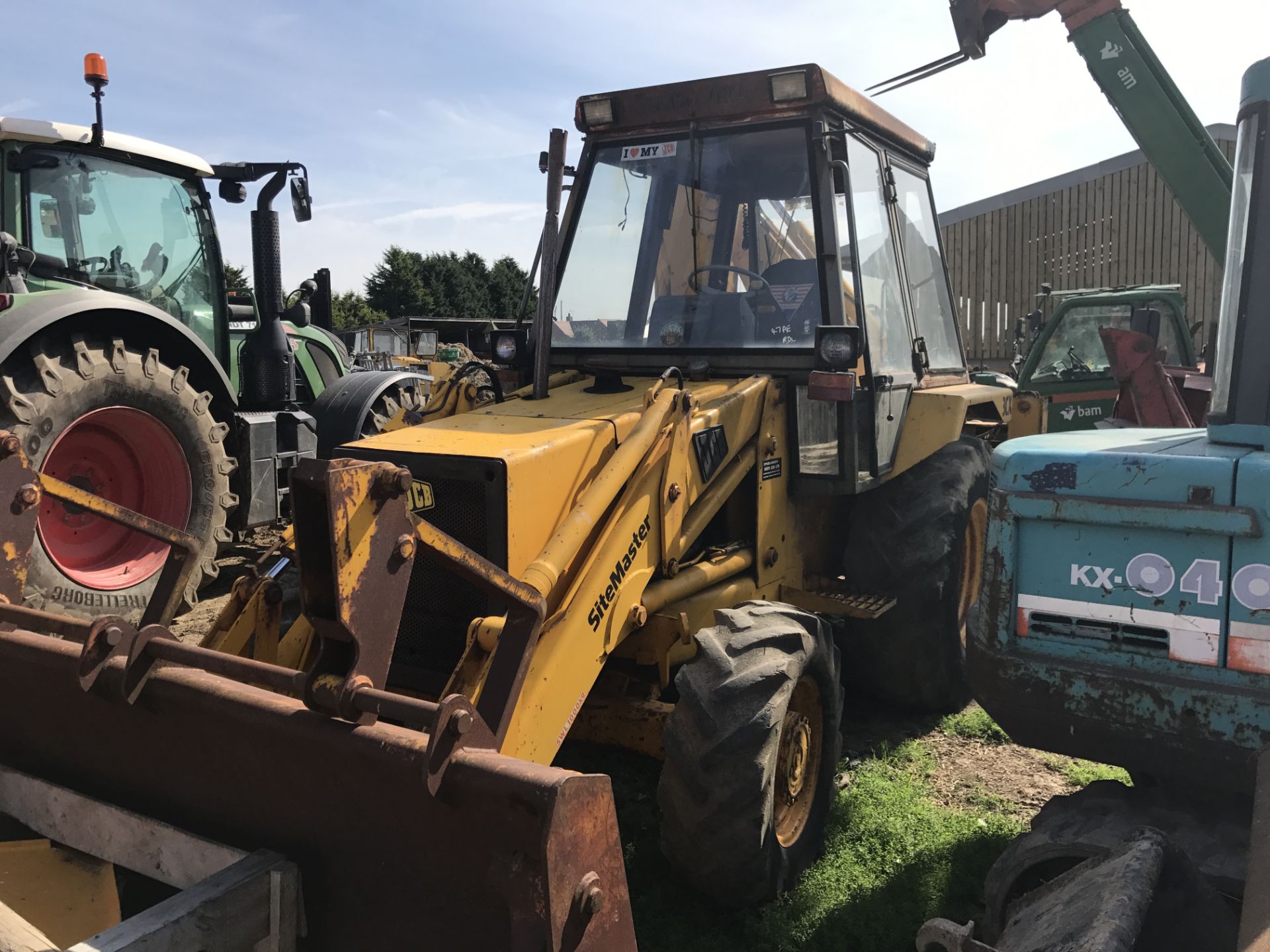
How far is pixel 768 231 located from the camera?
448 cm

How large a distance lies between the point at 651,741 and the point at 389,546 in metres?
1.82

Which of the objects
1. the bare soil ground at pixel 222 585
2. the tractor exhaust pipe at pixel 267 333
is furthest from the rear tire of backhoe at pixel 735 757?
the tractor exhaust pipe at pixel 267 333

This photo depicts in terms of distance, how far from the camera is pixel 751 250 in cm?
448

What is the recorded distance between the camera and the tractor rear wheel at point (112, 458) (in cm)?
513

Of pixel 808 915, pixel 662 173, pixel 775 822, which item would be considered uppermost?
pixel 662 173

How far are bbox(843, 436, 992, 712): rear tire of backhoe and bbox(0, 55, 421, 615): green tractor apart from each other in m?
3.77

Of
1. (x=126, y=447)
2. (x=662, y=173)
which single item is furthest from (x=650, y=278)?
(x=126, y=447)

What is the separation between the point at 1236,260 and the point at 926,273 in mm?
2935

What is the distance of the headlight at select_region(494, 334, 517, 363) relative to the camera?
461cm

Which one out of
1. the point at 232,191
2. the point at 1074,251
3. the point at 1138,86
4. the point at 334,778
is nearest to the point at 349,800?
the point at 334,778

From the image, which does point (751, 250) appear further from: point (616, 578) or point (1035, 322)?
point (1035, 322)

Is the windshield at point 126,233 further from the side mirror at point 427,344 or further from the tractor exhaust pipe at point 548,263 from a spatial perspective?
the side mirror at point 427,344

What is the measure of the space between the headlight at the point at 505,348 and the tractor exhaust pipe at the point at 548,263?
0.48 m

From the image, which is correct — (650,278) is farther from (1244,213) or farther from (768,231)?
(1244,213)
